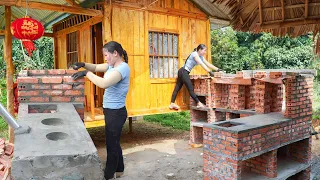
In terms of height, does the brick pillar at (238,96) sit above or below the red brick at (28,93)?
below

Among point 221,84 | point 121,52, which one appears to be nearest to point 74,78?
point 121,52

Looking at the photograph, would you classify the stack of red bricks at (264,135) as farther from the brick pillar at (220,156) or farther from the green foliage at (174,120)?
the green foliage at (174,120)

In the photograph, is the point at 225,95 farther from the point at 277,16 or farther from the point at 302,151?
the point at 277,16

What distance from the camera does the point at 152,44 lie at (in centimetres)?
758

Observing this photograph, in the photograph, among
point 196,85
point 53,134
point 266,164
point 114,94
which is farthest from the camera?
point 196,85

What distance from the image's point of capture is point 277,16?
472 cm

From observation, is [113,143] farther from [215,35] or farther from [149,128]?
[215,35]

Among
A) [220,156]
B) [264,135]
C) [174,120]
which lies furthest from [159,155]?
[174,120]

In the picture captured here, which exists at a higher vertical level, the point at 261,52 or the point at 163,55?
the point at 261,52

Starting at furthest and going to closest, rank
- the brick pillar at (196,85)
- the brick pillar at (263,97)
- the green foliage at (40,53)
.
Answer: the green foliage at (40,53) < the brick pillar at (196,85) < the brick pillar at (263,97)

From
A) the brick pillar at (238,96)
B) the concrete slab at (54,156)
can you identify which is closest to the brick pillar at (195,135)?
the brick pillar at (238,96)

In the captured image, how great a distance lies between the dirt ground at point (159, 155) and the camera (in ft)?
19.3

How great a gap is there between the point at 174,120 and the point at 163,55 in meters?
4.75

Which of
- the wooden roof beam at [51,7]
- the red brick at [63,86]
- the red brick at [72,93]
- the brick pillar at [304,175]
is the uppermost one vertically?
the wooden roof beam at [51,7]
